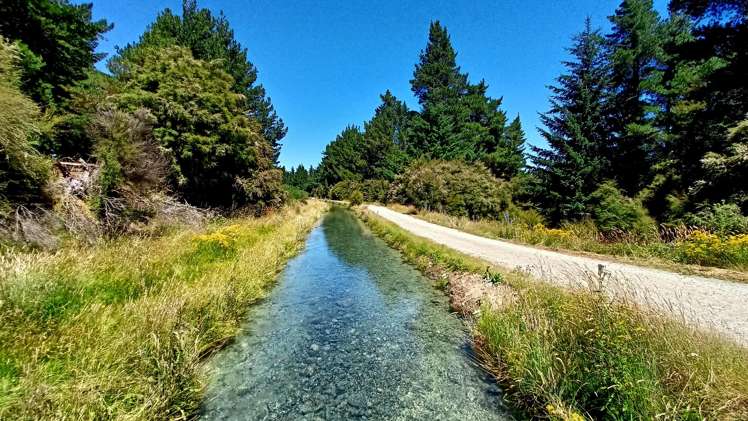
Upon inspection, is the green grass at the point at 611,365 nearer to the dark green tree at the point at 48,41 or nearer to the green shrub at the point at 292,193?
the dark green tree at the point at 48,41

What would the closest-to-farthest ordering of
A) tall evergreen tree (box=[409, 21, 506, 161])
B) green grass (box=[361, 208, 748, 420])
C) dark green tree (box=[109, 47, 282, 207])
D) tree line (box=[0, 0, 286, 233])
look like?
green grass (box=[361, 208, 748, 420])
tree line (box=[0, 0, 286, 233])
dark green tree (box=[109, 47, 282, 207])
tall evergreen tree (box=[409, 21, 506, 161])

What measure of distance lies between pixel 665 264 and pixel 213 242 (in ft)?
46.1

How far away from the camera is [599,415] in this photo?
336 centimetres

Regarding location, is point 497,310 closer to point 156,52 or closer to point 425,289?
point 425,289

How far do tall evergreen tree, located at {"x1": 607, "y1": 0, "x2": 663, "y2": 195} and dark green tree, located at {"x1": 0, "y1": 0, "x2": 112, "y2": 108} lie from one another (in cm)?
3024

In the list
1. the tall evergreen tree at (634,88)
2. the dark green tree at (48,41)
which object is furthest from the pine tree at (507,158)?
the dark green tree at (48,41)

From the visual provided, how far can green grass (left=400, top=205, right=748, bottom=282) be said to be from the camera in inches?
320

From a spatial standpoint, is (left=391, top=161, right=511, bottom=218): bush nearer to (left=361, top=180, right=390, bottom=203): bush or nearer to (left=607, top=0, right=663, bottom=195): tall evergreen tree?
(left=607, top=0, right=663, bottom=195): tall evergreen tree

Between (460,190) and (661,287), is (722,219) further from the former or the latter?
(460,190)

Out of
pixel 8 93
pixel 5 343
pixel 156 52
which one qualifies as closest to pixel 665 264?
pixel 5 343

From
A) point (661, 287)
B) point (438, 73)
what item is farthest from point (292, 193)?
point (661, 287)

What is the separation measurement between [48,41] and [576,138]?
27532mm

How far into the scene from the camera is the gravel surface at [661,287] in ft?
15.0

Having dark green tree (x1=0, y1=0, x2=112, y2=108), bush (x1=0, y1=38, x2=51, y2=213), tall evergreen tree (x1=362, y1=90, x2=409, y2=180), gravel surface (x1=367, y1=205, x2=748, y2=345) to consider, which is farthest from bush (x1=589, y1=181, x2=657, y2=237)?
tall evergreen tree (x1=362, y1=90, x2=409, y2=180)
